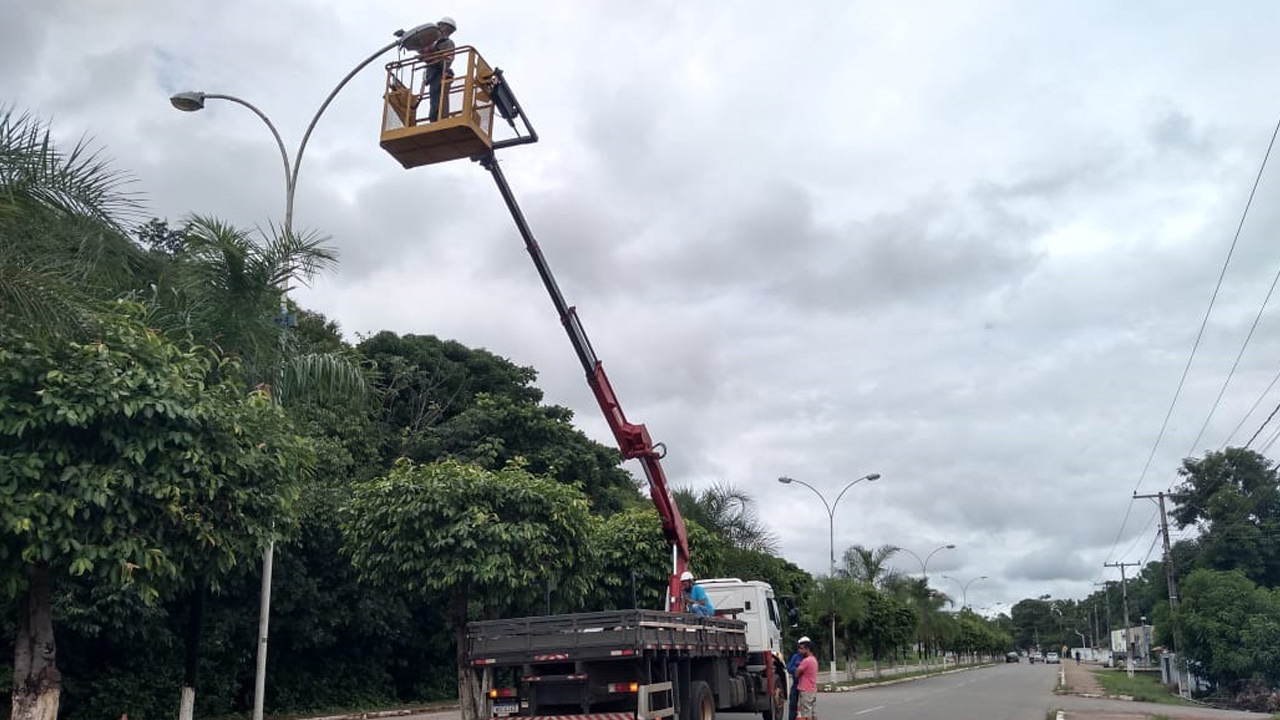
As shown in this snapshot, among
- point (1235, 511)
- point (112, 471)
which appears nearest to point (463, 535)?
point (112, 471)

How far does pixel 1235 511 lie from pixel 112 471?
63311 millimetres

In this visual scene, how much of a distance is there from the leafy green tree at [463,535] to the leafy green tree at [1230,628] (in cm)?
2565

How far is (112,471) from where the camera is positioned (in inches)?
348

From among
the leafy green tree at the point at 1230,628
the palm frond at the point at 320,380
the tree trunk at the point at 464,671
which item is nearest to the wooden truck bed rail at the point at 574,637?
the palm frond at the point at 320,380

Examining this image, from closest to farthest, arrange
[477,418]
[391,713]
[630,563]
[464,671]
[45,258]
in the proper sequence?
[45,258] → [464,671] → [630,563] → [391,713] → [477,418]

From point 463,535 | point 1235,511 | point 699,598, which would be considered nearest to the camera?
point 463,535

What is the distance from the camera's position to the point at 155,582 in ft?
31.9

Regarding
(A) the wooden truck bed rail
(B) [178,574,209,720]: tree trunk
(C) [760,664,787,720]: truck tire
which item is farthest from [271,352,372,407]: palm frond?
(C) [760,664,787,720]: truck tire

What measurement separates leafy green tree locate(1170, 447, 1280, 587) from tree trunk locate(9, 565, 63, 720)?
56435 millimetres

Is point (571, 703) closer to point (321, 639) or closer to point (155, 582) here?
point (155, 582)

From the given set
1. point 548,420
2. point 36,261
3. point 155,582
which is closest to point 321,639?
point 548,420

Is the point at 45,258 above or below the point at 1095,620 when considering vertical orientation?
above

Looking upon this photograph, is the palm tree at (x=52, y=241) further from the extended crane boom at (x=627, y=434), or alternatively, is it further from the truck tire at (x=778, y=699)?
the truck tire at (x=778, y=699)

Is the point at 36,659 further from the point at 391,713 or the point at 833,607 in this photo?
the point at 833,607
